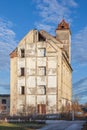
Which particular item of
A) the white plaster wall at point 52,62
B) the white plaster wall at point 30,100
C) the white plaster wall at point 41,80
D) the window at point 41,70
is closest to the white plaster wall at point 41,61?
the window at point 41,70

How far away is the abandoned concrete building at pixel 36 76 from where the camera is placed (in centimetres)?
7512

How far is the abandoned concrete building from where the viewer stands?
75.1 metres

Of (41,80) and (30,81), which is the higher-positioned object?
(41,80)

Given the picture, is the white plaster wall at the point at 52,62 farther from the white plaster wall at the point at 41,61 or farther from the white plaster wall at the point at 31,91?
the white plaster wall at the point at 31,91

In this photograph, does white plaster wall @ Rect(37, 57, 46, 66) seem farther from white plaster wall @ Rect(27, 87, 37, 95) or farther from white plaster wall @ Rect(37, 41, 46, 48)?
white plaster wall @ Rect(27, 87, 37, 95)

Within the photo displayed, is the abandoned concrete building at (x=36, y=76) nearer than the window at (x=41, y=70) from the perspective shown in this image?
Yes

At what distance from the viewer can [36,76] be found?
250 ft

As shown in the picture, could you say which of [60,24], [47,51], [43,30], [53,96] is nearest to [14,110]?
[53,96]

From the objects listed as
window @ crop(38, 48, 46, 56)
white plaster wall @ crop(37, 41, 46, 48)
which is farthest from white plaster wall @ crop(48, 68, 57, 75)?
white plaster wall @ crop(37, 41, 46, 48)

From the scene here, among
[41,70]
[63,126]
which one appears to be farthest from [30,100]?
[63,126]

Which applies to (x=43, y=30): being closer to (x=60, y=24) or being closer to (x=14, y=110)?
(x=60, y=24)

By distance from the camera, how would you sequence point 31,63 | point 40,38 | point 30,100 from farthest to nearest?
point 40,38, point 31,63, point 30,100

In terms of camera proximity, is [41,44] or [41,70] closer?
[41,70]

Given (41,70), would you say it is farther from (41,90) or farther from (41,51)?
(41,90)
